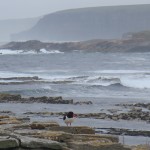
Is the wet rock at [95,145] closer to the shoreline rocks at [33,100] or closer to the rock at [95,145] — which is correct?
the rock at [95,145]

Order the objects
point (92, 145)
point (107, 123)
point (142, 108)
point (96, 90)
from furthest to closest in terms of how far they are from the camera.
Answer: point (96, 90), point (142, 108), point (107, 123), point (92, 145)

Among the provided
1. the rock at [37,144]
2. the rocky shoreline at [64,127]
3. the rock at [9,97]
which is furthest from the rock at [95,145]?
the rock at [9,97]

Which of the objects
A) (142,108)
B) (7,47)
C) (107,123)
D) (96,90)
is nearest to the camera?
(107,123)

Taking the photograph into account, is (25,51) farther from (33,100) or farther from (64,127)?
(64,127)

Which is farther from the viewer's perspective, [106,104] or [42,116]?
[106,104]

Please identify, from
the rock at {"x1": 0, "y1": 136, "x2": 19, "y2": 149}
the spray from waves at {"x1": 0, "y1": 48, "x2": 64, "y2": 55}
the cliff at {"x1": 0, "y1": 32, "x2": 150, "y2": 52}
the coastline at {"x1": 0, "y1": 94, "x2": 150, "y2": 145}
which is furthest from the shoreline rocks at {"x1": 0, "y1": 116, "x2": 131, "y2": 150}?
the spray from waves at {"x1": 0, "y1": 48, "x2": 64, "y2": 55}

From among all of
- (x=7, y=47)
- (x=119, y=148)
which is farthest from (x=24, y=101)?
(x=7, y=47)

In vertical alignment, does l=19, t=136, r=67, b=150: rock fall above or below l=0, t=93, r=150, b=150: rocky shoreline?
below

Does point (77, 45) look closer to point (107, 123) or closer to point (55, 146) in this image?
point (107, 123)

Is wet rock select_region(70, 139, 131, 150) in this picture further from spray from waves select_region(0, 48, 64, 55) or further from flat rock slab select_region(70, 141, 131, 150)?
spray from waves select_region(0, 48, 64, 55)

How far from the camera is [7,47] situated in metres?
173

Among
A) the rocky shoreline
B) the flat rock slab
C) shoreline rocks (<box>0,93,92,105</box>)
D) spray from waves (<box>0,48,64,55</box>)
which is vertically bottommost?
the flat rock slab

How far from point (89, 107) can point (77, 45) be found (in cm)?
12120

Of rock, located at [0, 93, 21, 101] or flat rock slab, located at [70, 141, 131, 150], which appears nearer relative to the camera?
flat rock slab, located at [70, 141, 131, 150]
